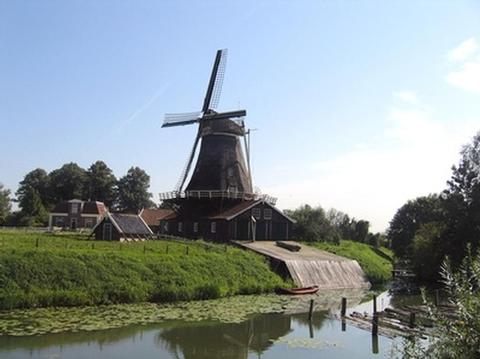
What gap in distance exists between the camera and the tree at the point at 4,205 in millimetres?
64938

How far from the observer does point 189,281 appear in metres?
24.4

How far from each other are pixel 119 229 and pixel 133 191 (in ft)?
152

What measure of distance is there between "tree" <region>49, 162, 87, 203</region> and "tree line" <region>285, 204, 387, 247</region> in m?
33.8

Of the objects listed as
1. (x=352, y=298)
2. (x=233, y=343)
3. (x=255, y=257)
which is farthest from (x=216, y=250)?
(x=233, y=343)

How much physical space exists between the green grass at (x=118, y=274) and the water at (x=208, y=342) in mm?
4256

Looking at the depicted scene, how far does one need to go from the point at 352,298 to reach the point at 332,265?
5.49m

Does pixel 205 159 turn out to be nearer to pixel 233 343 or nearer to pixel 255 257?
pixel 255 257

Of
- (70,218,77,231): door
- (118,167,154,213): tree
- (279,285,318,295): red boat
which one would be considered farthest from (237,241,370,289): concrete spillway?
(118,167,154,213): tree

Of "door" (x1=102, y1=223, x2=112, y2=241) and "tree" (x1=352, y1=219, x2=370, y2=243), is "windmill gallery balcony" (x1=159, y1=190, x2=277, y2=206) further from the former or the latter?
"tree" (x1=352, y1=219, x2=370, y2=243)

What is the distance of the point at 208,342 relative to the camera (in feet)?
52.2

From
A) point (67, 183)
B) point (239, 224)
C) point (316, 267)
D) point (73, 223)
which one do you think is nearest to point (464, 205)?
point (316, 267)

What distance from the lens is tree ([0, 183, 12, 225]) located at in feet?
213

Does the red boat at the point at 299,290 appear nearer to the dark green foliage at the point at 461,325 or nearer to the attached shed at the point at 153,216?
the dark green foliage at the point at 461,325

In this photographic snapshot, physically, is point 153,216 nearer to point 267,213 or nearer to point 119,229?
point 267,213
